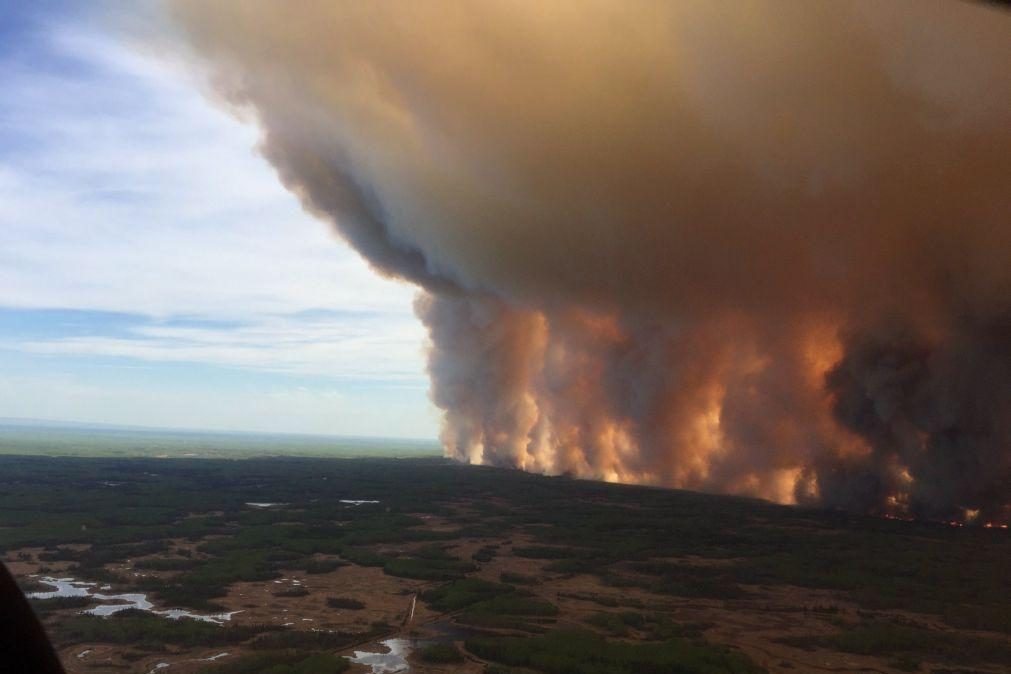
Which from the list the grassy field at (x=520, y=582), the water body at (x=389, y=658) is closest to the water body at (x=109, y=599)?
the grassy field at (x=520, y=582)

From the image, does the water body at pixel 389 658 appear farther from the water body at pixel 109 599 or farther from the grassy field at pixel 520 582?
the water body at pixel 109 599

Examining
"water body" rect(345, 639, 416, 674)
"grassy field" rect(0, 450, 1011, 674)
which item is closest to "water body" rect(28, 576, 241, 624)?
"grassy field" rect(0, 450, 1011, 674)

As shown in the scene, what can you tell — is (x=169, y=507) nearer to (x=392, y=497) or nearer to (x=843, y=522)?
(x=392, y=497)

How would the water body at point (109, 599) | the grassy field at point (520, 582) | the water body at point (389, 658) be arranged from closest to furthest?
the water body at point (389, 658) → the grassy field at point (520, 582) → the water body at point (109, 599)

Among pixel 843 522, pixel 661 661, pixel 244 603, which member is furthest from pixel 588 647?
pixel 843 522

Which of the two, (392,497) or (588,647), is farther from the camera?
(392,497)

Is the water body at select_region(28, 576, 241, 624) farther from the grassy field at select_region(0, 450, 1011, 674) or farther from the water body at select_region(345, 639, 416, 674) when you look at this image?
the water body at select_region(345, 639, 416, 674)

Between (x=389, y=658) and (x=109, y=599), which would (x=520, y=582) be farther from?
(x=109, y=599)
